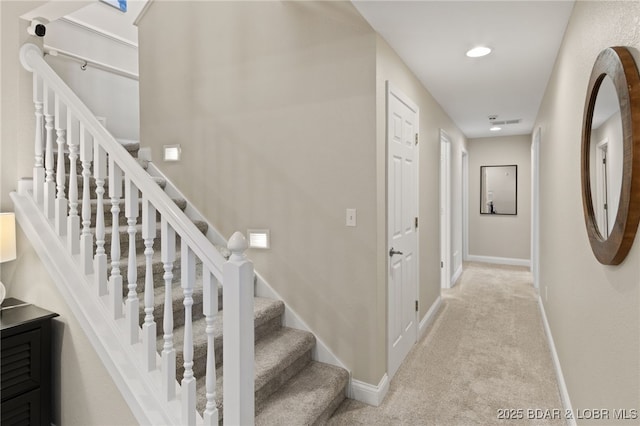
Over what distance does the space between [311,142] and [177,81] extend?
1.50 metres

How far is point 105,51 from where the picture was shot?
13.2ft

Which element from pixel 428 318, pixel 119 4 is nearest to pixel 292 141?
pixel 428 318

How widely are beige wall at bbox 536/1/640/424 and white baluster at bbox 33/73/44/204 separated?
2.69 m

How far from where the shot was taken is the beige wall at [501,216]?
266 inches

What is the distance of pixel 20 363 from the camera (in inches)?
70.9

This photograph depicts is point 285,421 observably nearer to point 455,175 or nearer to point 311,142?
point 311,142

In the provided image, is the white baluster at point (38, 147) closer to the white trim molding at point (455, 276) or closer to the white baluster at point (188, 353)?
the white baluster at point (188, 353)

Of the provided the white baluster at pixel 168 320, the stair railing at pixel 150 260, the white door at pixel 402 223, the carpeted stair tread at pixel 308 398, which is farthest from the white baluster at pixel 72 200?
the white door at pixel 402 223

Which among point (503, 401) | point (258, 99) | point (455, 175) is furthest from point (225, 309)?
point (455, 175)

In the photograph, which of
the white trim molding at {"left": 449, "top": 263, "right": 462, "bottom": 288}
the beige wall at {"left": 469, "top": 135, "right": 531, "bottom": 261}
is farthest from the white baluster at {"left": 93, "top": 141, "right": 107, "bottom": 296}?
the beige wall at {"left": 469, "top": 135, "right": 531, "bottom": 261}

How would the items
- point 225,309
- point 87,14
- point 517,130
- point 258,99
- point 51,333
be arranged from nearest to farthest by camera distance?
point 225,309 < point 51,333 < point 258,99 < point 87,14 < point 517,130

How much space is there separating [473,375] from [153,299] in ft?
7.78

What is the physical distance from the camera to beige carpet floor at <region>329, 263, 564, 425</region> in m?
2.32

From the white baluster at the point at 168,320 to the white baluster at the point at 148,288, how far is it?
9 centimetres
